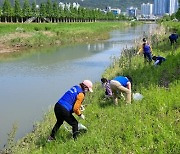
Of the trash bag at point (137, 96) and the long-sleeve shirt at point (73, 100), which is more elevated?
the long-sleeve shirt at point (73, 100)

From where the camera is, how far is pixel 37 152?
8125 millimetres

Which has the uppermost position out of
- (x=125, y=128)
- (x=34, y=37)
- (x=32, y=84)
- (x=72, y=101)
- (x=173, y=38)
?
(x=173, y=38)

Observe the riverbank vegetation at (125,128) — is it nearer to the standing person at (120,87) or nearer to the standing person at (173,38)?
the standing person at (120,87)

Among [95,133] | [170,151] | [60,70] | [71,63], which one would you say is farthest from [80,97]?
[71,63]

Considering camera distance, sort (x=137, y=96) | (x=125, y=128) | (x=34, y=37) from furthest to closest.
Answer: (x=34, y=37) → (x=137, y=96) → (x=125, y=128)

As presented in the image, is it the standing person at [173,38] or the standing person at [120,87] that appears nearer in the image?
the standing person at [120,87]

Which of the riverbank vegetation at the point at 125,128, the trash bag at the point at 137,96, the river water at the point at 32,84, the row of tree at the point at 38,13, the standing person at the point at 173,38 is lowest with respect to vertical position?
the river water at the point at 32,84

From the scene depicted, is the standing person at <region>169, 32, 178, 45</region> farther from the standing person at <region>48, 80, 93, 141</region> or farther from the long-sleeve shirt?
the long-sleeve shirt

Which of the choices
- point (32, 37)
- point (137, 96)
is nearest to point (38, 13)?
point (32, 37)

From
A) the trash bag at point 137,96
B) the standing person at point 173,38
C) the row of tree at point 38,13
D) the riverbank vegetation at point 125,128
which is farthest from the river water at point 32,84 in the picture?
the row of tree at point 38,13


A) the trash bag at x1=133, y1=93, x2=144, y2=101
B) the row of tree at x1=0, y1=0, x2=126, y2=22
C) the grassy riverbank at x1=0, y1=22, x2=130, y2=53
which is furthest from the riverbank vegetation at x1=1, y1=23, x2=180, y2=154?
the row of tree at x1=0, y1=0, x2=126, y2=22

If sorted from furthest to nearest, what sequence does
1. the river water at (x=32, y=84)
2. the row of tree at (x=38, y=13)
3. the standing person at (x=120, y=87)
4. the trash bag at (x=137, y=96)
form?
the row of tree at (x=38, y=13) < the river water at (x=32, y=84) < the trash bag at (x=137, y=96) < the standing person at (x=120, y=87)

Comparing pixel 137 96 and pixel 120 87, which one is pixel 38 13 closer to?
pixel 137 96

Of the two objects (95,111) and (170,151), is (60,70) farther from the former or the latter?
(170,151)
